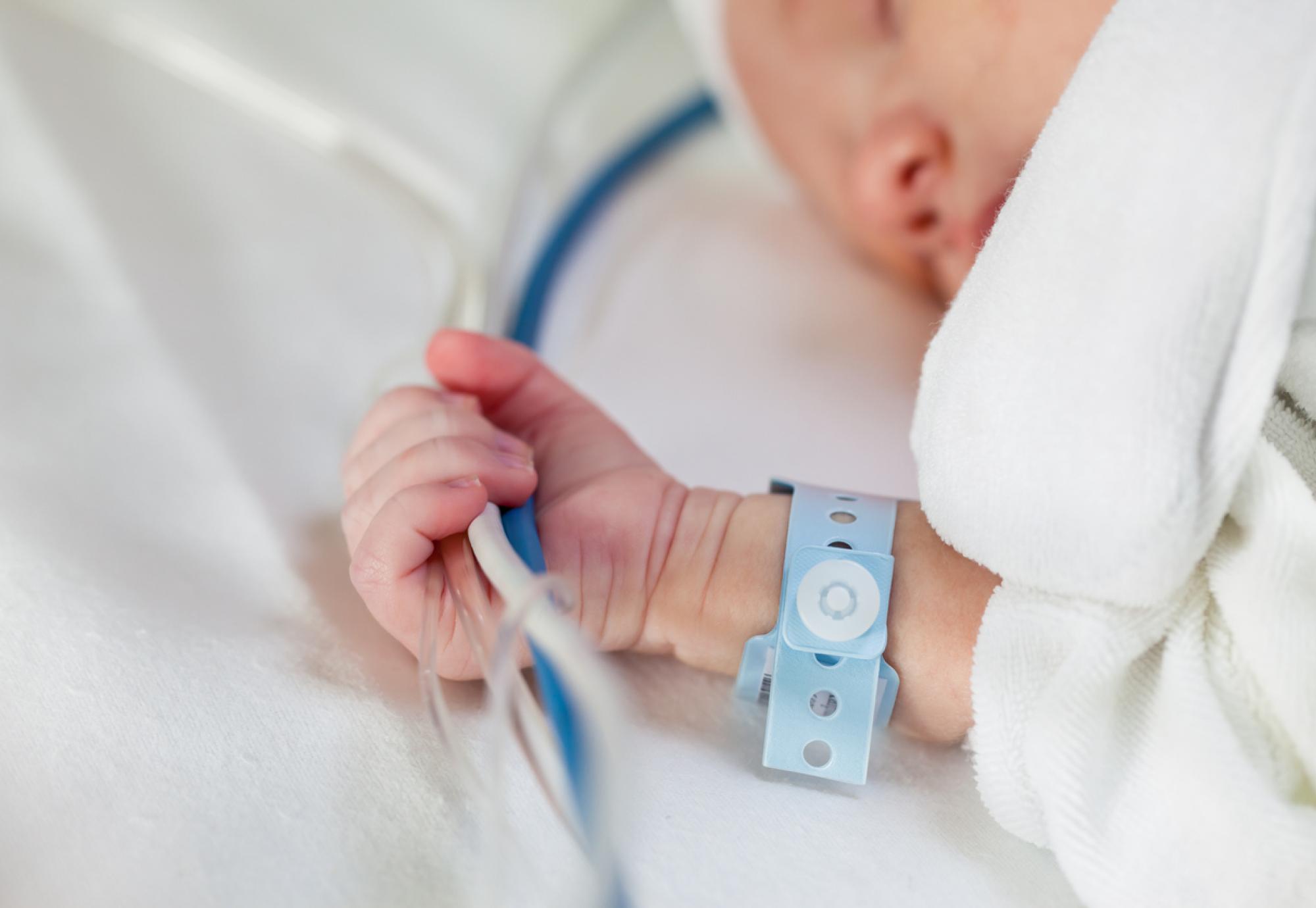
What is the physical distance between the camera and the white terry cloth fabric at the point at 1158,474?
46 cm

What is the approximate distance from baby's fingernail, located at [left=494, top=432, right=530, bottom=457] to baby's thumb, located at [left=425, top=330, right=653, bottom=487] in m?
0.03

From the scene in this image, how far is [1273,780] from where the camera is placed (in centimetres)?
46

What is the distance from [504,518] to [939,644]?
220mm

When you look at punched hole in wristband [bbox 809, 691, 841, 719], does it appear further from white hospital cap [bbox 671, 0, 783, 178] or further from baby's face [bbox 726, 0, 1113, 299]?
white hospital cap [bbox 671, 0, 783, 178]

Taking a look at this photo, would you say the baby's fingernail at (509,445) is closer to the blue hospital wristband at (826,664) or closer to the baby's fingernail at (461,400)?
the baby's fingernail at (461,400)

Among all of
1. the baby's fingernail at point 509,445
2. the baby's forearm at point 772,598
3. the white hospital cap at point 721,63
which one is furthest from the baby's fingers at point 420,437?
the white hospital cap at point 721,63

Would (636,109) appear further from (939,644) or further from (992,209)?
(939,644)

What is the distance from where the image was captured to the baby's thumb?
65cm

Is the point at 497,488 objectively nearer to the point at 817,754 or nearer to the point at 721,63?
the point at 817,754

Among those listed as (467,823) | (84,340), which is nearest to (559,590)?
(467,823)

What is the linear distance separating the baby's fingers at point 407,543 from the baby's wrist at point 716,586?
11cm

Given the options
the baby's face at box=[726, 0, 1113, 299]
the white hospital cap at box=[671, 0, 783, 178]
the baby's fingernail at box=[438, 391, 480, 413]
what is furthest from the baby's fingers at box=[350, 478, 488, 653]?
the white hospital cap at box=[671, 0, 783, 178]

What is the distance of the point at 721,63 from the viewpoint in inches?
40.9

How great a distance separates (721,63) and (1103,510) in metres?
0.69
